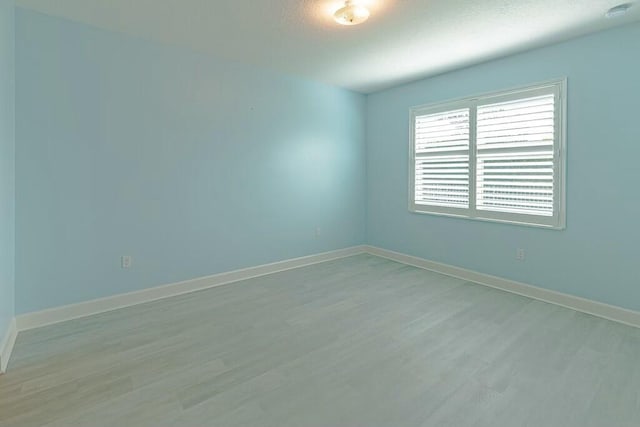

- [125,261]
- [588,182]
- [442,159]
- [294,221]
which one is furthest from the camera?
[294,221]

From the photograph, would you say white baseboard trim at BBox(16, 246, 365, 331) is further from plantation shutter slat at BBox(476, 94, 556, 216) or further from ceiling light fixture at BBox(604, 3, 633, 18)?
ceiling light fixture at BBox(604, 3, 633, 18)

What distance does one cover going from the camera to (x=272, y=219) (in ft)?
13.6

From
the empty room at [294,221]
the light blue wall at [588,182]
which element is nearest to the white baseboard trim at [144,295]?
the empty room at [294,221]

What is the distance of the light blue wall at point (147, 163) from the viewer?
2625 millimetres

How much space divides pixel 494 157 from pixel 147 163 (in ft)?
12.5

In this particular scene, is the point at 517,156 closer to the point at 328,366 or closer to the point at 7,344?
the point at 328,366

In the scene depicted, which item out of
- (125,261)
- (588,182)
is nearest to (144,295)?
(125,261)

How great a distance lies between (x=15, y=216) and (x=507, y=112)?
15.8 feet

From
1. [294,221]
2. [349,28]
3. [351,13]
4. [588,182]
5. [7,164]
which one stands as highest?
[349,28]

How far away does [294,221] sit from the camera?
4.40 meters

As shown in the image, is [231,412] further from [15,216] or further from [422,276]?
[422,276]

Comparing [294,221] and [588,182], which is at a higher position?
[588,182]

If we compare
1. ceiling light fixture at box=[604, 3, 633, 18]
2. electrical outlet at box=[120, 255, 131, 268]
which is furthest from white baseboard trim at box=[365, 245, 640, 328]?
electrical outlet at box=[120, 255, 131, 268]

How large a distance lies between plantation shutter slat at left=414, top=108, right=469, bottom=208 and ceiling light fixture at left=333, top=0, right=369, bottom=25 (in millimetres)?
2088
